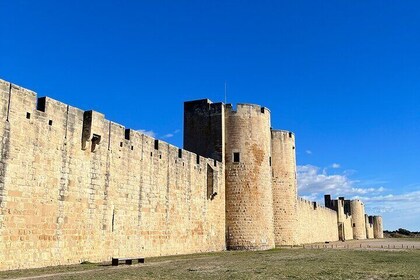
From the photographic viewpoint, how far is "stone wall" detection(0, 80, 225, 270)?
12.9 meters

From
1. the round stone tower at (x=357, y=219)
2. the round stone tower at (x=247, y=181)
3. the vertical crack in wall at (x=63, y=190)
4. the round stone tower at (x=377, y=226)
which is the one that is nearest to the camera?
the vertical crack in wall at (x=63, y=190)

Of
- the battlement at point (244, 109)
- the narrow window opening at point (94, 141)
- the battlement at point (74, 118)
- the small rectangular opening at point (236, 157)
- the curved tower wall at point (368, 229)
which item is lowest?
the curved tower wall at point (368, 229)

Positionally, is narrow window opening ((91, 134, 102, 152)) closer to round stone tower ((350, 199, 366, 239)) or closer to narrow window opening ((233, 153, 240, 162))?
narrow window opening ((233, 153, 240, 162))

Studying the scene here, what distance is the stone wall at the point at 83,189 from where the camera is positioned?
12.9 metres

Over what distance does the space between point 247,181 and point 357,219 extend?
4356cm

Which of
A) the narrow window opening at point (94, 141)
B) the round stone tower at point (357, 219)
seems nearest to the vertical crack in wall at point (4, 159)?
the narrow window opening at point (94, 141)

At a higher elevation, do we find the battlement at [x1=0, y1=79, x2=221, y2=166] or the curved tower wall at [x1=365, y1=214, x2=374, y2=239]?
the battlement at [x1=0, y1=79, x2=221, y2=166]

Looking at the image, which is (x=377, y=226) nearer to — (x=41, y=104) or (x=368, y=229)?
(x=368, y=229)

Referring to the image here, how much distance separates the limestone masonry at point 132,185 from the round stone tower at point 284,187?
0.07m

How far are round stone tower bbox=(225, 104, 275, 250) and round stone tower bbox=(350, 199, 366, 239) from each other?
40.7 metres

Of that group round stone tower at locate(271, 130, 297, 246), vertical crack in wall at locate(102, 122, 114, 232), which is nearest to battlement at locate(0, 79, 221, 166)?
vertical crack in wall at locate(102, 122, 114, 232)

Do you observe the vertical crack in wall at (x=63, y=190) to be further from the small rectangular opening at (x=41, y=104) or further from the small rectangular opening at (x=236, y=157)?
the small rectangular opening at (x=236, y=157)

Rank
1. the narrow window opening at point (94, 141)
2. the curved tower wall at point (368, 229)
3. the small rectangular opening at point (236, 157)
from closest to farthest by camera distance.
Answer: the narrow window opening at point (94, 141)
the small rectangular opening at point (236, 157)
the curved tower wall at point (368, 229)

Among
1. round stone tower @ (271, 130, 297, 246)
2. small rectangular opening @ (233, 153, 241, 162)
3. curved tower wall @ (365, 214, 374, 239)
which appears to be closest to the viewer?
small rectangular opening @ (233, 153, 241, 162)
